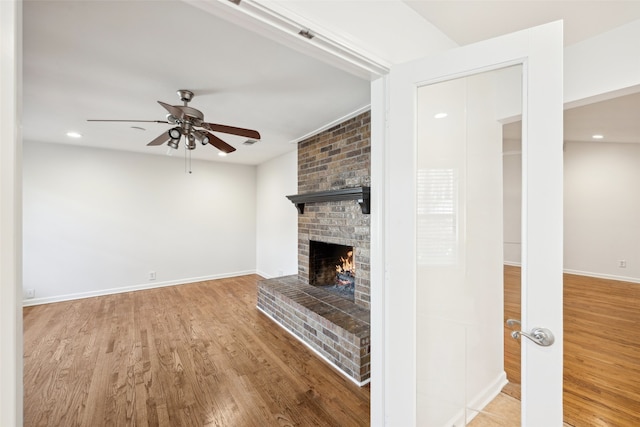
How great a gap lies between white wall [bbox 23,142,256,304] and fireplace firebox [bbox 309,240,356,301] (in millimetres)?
2631

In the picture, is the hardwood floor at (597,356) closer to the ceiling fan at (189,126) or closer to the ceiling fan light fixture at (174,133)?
the ceiling fan at (189,126)

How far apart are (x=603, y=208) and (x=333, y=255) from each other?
5333 millimetres

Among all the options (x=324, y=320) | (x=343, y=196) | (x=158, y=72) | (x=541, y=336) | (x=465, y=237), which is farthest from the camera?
(x=343, y=196)

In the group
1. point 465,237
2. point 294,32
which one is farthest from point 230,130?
point 465,237

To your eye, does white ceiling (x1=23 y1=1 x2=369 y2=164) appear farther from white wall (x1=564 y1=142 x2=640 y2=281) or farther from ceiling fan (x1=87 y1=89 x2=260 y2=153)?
white wall (x1=564 y1=142 x2=640 y2=281)

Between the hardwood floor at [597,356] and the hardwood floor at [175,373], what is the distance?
145 centimetres

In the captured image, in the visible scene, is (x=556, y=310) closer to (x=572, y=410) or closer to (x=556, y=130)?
(x=556, y=130)

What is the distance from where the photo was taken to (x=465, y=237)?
138 centimetres

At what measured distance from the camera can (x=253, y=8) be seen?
0.91 metres

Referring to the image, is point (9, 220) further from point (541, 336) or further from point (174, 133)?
point (174, 133)

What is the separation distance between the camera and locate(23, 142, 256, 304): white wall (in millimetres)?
4094

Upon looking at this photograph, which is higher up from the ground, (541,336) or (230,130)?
(230,130)

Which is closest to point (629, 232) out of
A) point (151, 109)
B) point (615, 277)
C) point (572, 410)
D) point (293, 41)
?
point (615, 277)

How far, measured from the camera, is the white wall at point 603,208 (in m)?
4.72
